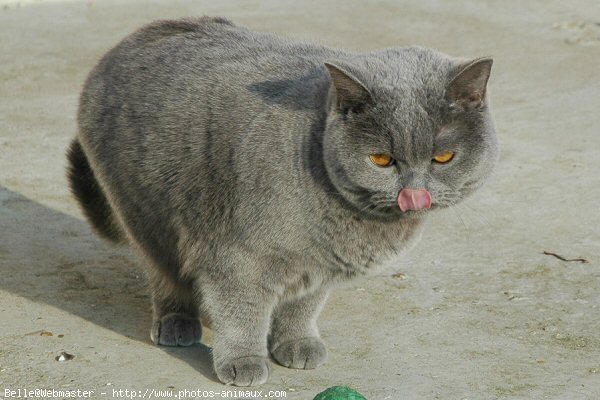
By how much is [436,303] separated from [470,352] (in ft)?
1.30

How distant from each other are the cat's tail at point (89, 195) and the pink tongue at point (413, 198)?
1249 millimetres

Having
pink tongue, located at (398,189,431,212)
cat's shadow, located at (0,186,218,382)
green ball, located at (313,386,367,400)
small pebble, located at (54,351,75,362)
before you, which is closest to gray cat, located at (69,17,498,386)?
pink tongue, located at (398,189,431,212)

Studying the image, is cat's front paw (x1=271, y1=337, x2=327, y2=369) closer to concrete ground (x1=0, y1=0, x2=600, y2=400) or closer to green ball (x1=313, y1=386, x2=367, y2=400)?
concrete ground (x1=0, y1=0, x2=600, y2=400)

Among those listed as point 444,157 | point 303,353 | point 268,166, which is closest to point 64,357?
point 303,353

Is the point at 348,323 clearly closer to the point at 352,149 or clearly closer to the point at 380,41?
the point at 352,149

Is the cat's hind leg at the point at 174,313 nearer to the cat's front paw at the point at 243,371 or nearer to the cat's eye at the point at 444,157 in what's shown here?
the cat's front paw at the point at 243,371

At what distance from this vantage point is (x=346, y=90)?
9.72 ft

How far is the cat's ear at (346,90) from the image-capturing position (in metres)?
2.92

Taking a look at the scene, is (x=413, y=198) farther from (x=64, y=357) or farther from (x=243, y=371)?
(x=64, y=357)

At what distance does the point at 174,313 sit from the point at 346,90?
103 cm

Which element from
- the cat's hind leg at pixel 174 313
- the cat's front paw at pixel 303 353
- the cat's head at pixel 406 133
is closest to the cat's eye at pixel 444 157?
the cat's head at pixel 406 133

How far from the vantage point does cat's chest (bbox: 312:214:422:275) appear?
10.2ft

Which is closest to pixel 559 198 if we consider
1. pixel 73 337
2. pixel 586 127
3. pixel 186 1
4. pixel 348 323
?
pixel 586 127

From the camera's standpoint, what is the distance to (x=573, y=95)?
598cm
